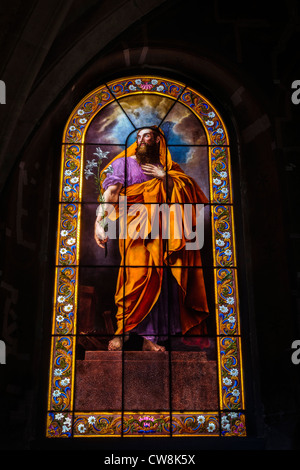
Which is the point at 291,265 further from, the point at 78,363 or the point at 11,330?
the point at 11,330

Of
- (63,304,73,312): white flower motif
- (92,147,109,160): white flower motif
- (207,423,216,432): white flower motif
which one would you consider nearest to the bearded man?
(92,147,109,160): white flower motif

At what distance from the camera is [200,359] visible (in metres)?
5.20

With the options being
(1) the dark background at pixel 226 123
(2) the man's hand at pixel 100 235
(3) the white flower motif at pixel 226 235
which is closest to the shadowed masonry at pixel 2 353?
(1) the dark background at pixel 226 123

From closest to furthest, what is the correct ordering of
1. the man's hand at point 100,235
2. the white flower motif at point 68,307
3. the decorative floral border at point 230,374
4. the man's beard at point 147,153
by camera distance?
the decorative floral border at point 230,374 → the white flower motif at point 68,307 → the man's hand at point 100,235 → the man's beard at point 147,153

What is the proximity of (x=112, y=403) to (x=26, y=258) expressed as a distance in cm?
130

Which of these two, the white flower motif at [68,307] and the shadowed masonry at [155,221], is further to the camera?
the shadowed masonry at [155,221]

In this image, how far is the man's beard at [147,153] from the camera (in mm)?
5918

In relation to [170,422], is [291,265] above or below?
above

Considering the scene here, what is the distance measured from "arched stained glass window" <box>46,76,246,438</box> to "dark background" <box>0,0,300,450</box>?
105 mm

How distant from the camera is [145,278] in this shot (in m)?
5.48

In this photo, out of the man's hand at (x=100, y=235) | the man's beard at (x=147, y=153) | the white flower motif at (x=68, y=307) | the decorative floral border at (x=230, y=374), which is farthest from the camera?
the man's beard at (x=147, y=153)

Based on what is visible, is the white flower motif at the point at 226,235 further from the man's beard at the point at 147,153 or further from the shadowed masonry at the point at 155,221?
the man's beard at the point at 147,153

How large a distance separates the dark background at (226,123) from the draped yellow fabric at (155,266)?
1.22 feet

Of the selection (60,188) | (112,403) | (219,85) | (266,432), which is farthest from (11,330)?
(219,85)
